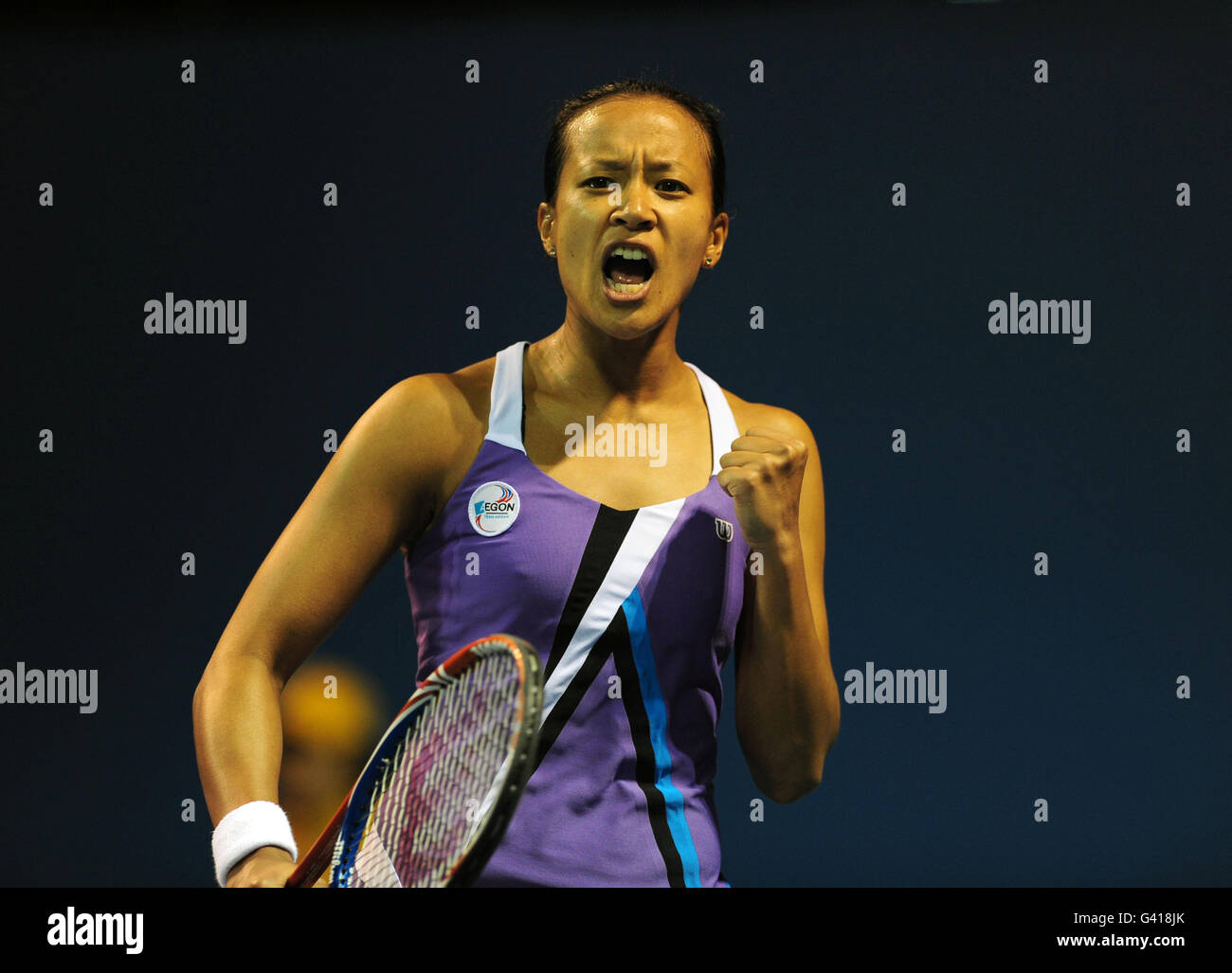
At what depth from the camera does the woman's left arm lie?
158cm

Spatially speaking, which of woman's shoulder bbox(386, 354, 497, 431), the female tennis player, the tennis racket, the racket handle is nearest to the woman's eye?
the female tennis player

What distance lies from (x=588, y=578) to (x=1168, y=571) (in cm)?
112

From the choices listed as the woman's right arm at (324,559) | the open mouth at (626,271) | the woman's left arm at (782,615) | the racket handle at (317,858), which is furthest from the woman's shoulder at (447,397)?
the racket handle at (317,858)

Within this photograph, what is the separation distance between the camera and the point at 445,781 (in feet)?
4.25

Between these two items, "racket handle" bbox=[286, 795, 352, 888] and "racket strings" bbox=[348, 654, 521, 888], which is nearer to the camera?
"racket strings" bbox=[348, 654, 521, 888]

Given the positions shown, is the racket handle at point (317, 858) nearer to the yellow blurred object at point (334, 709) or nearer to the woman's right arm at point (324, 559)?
the woman's right arm at point (324, 559)

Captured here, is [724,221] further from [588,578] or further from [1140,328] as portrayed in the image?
[1140,328]

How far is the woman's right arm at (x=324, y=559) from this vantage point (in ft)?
5.01

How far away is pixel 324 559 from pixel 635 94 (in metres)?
0.74

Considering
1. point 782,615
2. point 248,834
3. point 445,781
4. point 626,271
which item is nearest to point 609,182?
point 626,271

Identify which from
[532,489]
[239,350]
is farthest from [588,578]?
[239,350]

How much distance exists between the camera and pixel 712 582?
64.0 inches

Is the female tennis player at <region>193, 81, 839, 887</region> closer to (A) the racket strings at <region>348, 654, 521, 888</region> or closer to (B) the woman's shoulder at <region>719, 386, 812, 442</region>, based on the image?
(B) the woman's shoulder at <region>719, 386, 812, 442</region>

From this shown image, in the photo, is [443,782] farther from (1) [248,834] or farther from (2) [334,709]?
(2) [334,709]
